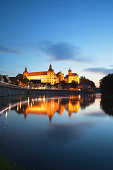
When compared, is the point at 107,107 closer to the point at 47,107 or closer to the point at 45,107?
the point at 47,107

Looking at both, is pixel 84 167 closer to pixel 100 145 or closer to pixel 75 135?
pixel 100 145

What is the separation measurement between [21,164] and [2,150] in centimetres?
152

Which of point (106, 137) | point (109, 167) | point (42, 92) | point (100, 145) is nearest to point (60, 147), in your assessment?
point (100, 145)

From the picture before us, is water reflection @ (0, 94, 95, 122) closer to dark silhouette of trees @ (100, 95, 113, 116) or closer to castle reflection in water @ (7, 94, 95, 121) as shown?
castle reflection in water @ (7, 94, 95, 121)

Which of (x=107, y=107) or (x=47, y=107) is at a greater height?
(x=47, y=107)

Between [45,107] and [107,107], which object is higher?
[45,107]

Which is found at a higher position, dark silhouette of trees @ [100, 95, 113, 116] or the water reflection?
the water reflection

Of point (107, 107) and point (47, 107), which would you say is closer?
point (47, 107)

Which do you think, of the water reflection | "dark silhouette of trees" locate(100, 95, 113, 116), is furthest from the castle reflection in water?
"dark silhouette of trees" locate(100, 95, 113, 116)

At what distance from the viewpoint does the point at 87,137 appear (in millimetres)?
9227

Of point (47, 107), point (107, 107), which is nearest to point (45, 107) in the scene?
point (47, 107)

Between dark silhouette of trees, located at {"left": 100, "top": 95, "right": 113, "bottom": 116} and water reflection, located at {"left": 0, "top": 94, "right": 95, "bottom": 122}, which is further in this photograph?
dark silhouette of trees, located at {"left": 100, "top": 95, "right": 113, "bottom": 116}

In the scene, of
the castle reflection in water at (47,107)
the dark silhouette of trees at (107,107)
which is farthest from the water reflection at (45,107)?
the dark silhouette of trees at (107,107)

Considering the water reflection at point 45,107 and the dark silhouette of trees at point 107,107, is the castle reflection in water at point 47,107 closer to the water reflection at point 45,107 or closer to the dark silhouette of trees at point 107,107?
the water reflection at point 45,107
